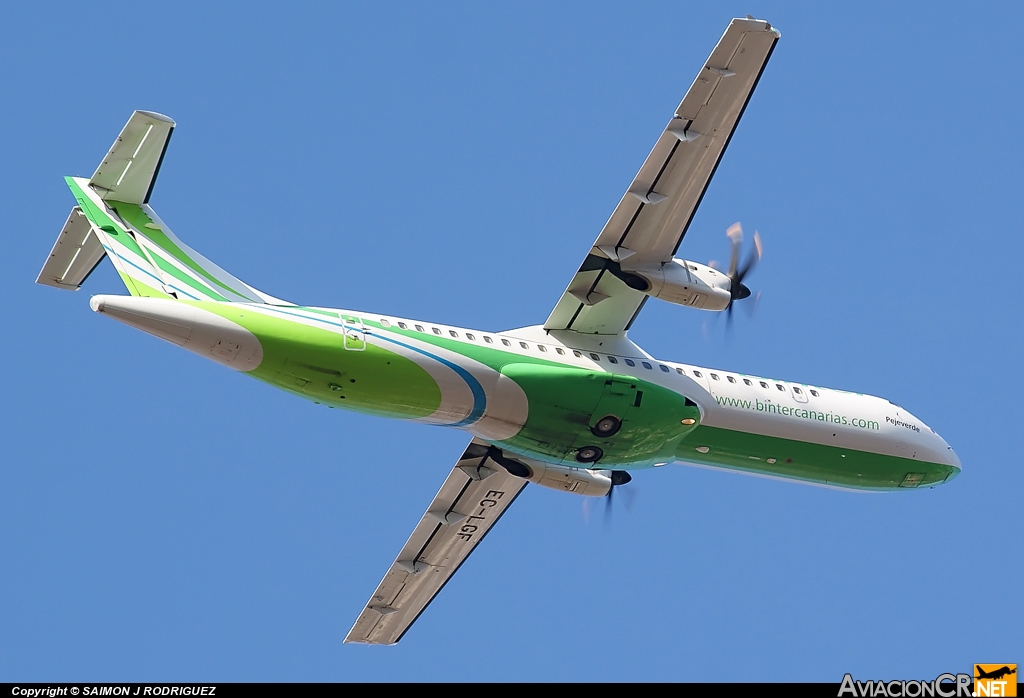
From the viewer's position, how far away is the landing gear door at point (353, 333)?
2353 cm

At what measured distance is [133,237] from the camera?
80.5ft

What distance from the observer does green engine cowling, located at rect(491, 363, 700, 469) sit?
2542cm

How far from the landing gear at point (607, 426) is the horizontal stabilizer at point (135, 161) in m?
9.41

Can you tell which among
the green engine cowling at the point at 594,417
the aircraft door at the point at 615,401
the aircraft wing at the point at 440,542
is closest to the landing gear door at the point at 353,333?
the green engine cowling at the point at 594,417

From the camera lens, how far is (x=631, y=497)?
29.5 meters

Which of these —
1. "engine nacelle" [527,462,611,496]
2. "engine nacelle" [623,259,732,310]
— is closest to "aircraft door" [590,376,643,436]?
"engine nacelle" [623,259,732,310]

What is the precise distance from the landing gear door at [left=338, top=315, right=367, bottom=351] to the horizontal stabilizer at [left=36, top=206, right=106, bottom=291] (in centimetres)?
507

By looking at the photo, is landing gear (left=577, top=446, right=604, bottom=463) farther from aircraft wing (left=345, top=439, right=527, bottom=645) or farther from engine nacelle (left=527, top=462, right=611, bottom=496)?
aircraft wing (left=345, top=439, right=527, bottom=645)

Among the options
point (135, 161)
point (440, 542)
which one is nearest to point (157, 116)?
point (135, 161)

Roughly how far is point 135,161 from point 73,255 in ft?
7.26

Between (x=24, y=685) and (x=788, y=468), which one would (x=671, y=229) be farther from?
(x=24, y=685)

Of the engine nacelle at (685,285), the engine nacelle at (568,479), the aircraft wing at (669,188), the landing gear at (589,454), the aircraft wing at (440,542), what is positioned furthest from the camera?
the aircraft wing at (440,542)

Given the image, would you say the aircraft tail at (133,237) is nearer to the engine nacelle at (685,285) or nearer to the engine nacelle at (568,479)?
the engine nacelle at (685,285)

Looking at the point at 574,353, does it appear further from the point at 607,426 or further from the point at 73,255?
the point at 73,255
